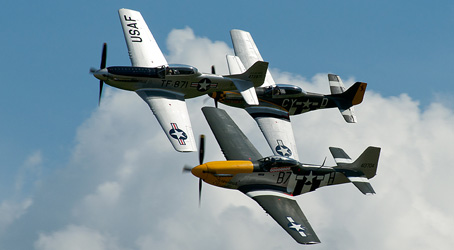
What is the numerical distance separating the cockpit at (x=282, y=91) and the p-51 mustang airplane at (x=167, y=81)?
164cm

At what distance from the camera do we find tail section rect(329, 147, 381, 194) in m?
39.5

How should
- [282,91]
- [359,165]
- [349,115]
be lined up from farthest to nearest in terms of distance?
[349,115], [282,91], [359,165]

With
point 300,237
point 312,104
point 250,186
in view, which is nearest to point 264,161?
point 250,186

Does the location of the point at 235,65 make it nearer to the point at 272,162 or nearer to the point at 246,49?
the point at 246,49

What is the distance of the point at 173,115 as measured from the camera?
A: 4119 cm

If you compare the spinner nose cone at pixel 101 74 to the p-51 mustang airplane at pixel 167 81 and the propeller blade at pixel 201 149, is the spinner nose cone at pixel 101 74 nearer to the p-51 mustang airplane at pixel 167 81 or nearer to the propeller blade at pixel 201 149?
the p-51 mustang airplane at pixel 167 81

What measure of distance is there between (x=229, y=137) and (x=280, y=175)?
12.1 ft

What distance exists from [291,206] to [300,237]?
8.24ft

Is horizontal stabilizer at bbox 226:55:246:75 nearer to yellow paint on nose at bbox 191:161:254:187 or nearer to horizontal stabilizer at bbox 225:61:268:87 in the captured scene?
horizontal stabilizer at bbox 225:61:268:87

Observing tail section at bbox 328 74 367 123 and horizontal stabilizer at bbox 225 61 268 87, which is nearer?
horizontal stabilizer at bbox 225 61 268 87

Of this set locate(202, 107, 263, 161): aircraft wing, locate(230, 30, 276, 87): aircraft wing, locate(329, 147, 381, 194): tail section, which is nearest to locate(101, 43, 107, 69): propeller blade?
locate(202, 107, 263, 161): aircraft wing

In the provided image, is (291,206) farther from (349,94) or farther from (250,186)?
(349,94)

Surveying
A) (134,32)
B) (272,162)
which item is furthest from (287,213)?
(134,32)

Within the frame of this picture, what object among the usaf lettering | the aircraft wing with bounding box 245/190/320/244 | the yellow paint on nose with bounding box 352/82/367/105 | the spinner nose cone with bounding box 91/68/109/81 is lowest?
the aircraft wing with bounding box 245/190/320/244
